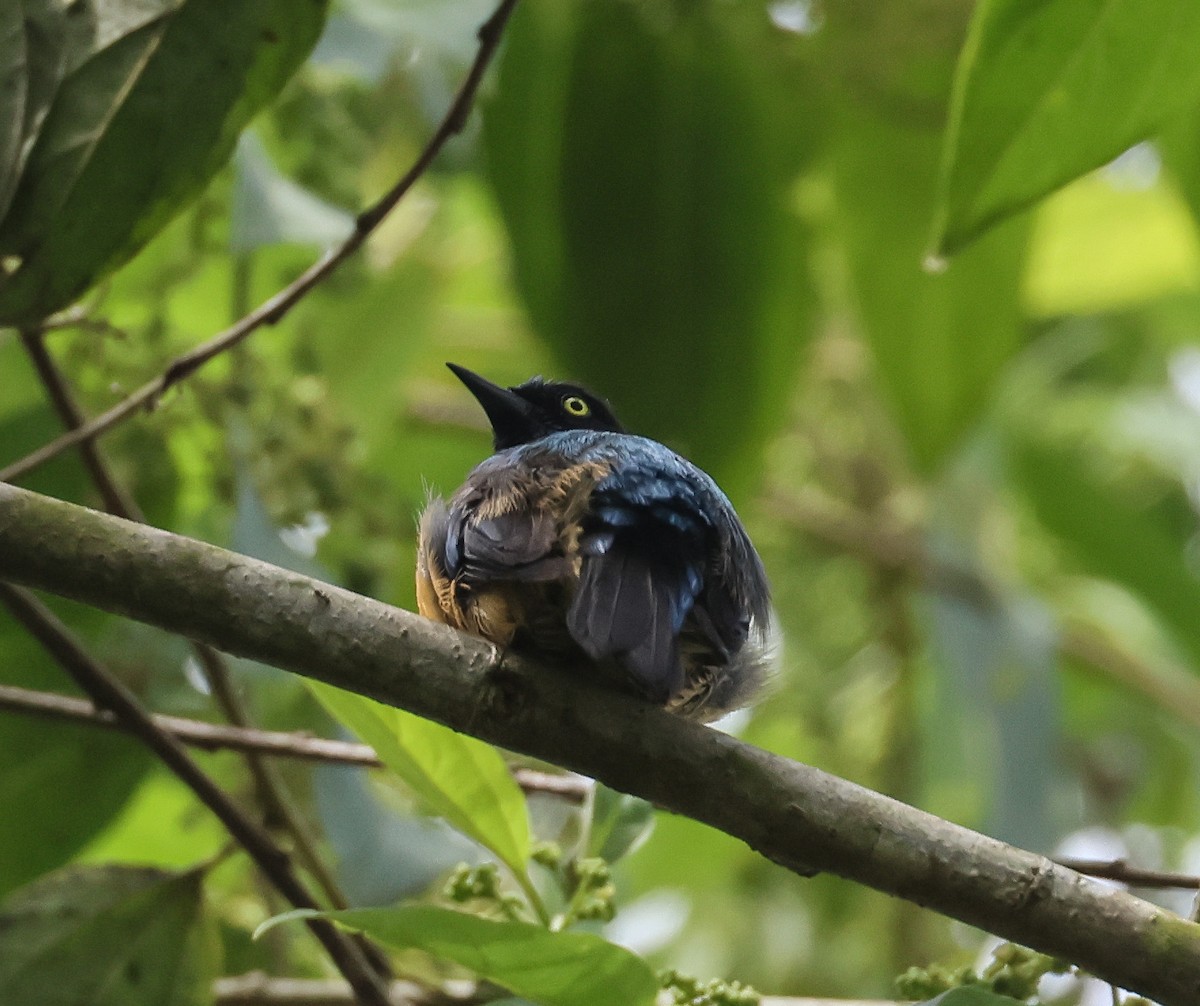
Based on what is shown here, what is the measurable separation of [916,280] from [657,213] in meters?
0.70

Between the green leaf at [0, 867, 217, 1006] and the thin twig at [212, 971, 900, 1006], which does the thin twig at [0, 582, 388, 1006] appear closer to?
the thin twig at [212, 971, 900, 1006]

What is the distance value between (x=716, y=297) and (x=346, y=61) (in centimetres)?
111

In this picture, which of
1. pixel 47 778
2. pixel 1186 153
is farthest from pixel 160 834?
pixel 1186 153

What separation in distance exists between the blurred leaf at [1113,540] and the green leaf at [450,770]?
11.1 ft

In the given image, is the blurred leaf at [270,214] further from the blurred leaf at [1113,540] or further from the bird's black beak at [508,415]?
the blurred leaf at [1113,540]

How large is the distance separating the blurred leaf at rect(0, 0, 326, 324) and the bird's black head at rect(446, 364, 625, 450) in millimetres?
984

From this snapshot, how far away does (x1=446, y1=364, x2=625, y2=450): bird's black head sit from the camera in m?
3.06

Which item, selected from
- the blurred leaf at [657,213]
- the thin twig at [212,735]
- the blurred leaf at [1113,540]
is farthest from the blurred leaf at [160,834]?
the blurred leaf at [1113,540]

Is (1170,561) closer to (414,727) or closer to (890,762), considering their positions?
(890,762)

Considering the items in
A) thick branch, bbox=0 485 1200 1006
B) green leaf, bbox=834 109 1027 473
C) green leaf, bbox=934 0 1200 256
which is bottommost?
thick branch, bbox=0 485 1200 1006

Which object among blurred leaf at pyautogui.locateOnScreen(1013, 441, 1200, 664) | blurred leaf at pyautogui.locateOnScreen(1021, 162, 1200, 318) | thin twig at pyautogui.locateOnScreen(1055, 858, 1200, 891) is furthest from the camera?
blurred leaf at pyautogui.locateOnScreen(1013, 441, 1200, 664)

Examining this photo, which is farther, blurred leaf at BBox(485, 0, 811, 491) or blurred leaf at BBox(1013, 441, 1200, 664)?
blurred leaf at BBox(1013, 441, 1200, 664)

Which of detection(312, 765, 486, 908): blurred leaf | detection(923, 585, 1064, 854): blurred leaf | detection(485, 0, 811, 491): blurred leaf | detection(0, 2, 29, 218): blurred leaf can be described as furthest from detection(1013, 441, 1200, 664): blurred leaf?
detection(0, 2, 29, 218): blurred leaf

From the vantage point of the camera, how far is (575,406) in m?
3.11
